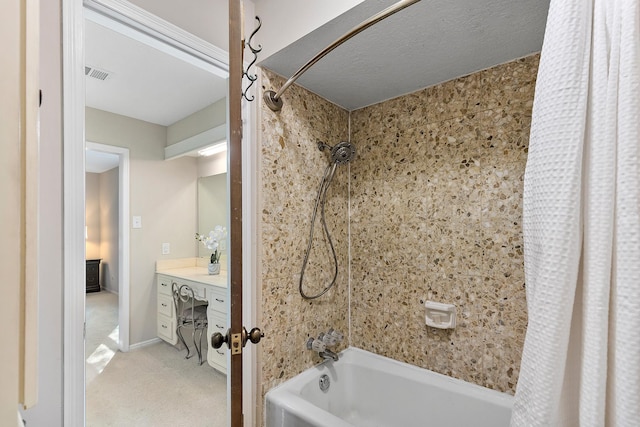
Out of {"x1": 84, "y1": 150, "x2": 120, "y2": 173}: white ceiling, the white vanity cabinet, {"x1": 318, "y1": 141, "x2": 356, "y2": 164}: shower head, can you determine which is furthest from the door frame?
{"x1": 84, "y1": 150, "x2": 120, "y2": 173}: white ceiling

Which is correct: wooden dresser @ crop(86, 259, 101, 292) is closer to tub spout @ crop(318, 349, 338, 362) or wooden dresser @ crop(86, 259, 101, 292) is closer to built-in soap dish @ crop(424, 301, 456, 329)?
tub spout @ crop(318, 349, 338, 362)

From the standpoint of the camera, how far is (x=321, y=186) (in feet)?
6.12

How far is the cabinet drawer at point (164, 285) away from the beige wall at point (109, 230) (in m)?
3.01

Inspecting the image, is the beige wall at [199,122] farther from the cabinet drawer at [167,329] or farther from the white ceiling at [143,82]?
the cabinet drawer at [167,329]

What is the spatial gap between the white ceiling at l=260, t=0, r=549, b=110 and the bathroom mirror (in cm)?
208

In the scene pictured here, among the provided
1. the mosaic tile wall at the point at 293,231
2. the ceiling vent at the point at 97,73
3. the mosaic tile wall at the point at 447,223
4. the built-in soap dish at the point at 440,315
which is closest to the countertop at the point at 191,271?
the mosaic tile wall at the point at 293,231

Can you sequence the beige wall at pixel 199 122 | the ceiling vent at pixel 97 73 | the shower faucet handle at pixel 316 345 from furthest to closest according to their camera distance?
the beige wall at pixel 199 122 < the ceiling vent at pixel 97 73 < the shower faucet handle at pixel 316 345

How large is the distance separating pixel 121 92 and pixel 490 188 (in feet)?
10.4

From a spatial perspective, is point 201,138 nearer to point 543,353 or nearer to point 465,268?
point 465,268

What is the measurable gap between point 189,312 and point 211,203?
126 cm

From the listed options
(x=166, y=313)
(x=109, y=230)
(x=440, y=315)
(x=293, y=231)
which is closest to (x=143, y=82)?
(x=293, y=231)

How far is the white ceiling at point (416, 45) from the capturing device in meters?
1.16

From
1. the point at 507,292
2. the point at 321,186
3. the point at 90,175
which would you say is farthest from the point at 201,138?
the point at 90,175

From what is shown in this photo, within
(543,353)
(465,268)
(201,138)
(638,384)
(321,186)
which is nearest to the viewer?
(638,384)
